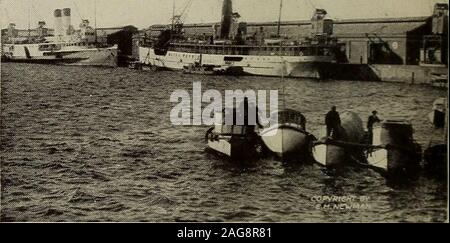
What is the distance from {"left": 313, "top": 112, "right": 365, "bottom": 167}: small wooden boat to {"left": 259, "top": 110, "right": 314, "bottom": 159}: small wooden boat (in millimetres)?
326

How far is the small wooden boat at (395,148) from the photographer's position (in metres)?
8.06

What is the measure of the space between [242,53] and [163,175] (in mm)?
12339

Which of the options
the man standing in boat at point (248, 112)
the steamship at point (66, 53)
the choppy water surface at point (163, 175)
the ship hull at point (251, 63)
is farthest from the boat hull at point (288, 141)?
the steamship at point (66, 53)

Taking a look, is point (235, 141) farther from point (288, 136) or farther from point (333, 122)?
point (333, 122)

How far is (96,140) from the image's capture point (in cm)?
938

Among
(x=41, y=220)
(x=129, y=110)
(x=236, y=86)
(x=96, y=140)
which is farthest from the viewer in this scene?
(x=236, y=86)

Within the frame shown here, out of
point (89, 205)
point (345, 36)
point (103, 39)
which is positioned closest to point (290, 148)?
point (89, 205)

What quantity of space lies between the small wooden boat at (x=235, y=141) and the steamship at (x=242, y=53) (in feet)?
17.5

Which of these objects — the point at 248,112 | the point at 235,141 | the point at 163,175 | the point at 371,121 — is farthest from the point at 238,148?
the point at 371,121

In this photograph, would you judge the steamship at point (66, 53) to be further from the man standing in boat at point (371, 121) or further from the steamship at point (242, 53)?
the man standing in boat at point (371, 121)
